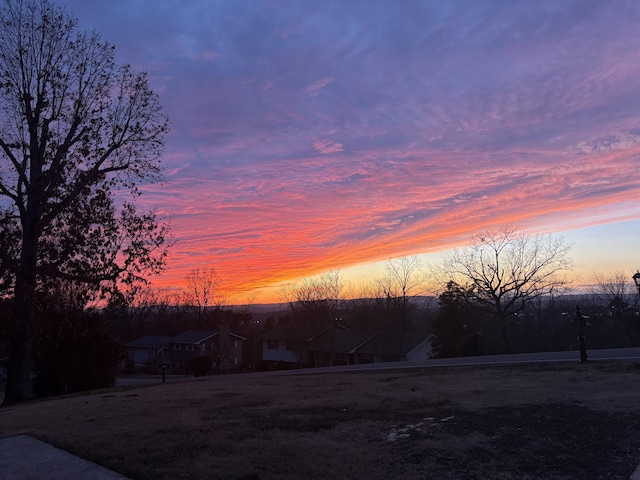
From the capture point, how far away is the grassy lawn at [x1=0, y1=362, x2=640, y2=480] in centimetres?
550

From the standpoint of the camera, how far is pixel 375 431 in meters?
7.29

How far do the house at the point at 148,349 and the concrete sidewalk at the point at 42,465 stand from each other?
193ft

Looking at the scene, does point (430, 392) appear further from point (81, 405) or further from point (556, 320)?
point (556, 320)

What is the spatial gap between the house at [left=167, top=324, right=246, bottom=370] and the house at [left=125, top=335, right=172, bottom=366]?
3.80ft

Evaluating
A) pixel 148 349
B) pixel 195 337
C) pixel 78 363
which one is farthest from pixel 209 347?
pixel 78 363

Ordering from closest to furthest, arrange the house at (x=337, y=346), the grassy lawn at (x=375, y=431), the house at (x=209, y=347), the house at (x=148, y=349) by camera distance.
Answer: the grassy lawn at (x=375, y=431) < the house at (x=337, y=346) < the house at (x=209, y=347) < the house at (x=148, y=349)

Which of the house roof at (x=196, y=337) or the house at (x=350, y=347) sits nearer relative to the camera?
the house at (x=350, y=347)

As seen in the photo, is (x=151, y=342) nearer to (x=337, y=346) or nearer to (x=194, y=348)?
(x=194, y=348)

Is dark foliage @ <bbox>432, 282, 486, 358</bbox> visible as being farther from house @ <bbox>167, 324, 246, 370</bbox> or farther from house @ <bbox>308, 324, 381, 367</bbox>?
house @ <bbox>167, 324, 246, 370</bbox>

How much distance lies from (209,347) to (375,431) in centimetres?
5647

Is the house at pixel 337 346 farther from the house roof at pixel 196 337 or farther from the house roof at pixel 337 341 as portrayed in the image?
the house roof at pixel 196 337

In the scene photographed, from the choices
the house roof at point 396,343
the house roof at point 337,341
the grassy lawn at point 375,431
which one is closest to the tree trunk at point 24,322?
the grassy lawn at point 375,431

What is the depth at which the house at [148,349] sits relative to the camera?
216 ft

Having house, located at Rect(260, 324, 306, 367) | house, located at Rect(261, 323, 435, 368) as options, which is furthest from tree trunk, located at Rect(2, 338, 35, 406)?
house, located at Rect(260, 324, 306, 367)
